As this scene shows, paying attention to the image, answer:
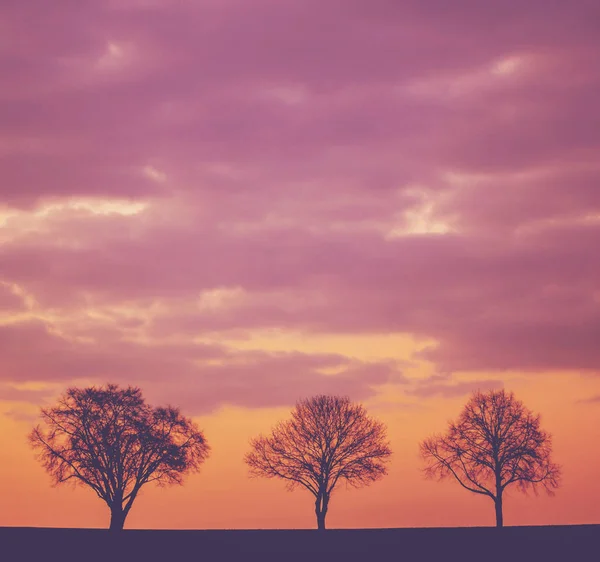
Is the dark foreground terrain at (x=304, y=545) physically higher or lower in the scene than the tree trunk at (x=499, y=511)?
lower

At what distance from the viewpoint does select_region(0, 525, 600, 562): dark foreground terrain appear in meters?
65.9

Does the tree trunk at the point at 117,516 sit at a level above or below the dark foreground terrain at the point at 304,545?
above

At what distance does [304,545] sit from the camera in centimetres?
7244

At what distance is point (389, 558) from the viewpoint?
66500 mm

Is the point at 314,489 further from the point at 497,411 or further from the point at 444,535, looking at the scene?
the point at 444,535

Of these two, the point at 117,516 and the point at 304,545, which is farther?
the point at 117,516

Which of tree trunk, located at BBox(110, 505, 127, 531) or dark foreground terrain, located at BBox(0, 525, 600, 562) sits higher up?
tree trunk, located at BBox(110, 505, 127, 531)

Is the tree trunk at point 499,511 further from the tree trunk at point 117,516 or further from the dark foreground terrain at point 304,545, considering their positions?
the tree trunk at point 117,516

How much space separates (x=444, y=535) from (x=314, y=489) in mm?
30433

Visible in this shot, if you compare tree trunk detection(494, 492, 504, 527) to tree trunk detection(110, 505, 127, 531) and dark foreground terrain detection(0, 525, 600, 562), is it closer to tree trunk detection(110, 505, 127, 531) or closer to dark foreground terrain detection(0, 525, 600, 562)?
dark foreground terrain detection(0, 525, 600, 562)

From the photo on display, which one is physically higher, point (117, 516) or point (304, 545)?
point (117, 516)

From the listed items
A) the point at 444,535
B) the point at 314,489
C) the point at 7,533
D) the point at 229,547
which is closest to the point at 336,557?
the point at 229,547

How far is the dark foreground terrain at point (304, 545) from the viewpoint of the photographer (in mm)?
65938

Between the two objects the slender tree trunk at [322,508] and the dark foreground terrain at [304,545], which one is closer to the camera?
A: the dark foreground terrain at [304,545]
